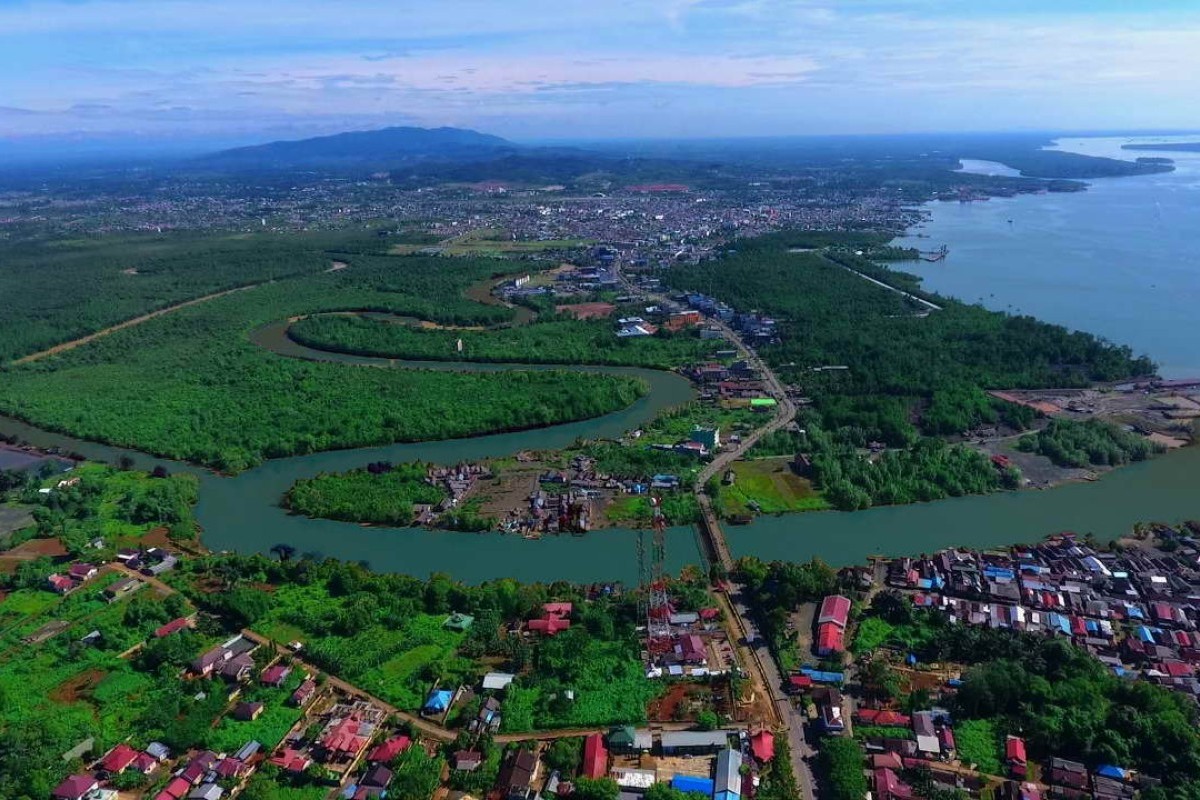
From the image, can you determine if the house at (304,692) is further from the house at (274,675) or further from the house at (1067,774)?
the house at (1067,774)

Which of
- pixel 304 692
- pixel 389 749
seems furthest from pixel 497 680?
pixel 304 692

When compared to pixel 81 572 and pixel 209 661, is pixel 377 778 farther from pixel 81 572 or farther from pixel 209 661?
pixel 81 572

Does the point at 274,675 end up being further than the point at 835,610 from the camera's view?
No

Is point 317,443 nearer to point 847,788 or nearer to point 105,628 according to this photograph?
point 105,628

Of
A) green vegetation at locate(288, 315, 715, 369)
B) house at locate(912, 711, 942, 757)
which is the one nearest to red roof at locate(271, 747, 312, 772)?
house at locate(912, 711, 942, 757)

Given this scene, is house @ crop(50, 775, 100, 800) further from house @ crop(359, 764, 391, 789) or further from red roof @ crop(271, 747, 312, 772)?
house @ crop(359, 764, 391, 789)

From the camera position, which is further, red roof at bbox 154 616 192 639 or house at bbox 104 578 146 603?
house at bbox 104 578 146 603

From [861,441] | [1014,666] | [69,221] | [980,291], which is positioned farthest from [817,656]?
[69,221]

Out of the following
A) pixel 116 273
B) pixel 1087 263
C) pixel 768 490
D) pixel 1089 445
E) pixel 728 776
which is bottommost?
pixel 728 776
